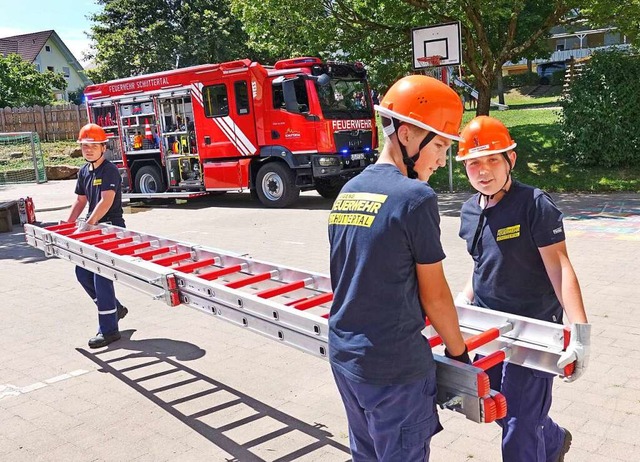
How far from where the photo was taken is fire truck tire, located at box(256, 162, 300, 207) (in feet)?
47.0

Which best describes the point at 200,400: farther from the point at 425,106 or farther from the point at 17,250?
the point at 17,250

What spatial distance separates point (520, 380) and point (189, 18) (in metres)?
33.9

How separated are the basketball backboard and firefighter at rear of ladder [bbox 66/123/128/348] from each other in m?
8.75

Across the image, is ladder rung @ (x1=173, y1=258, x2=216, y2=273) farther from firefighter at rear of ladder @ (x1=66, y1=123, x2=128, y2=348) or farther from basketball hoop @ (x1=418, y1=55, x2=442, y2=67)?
basketball hoop @ (x1=418, y1=55, x2=442, y2=67)

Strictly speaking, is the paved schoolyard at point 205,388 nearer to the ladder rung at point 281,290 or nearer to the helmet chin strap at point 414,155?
the ladder rung at point 281,290

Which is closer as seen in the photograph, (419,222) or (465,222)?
(419,222)

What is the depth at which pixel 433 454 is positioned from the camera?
3609mm

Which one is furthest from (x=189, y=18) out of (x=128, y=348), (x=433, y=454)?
(x=433, y=454)

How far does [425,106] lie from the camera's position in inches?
83.5

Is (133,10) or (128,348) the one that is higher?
(133,10)

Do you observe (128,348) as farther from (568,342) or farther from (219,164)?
(219,164)

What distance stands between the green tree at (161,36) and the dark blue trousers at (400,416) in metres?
32.3

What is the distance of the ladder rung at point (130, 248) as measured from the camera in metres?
4.70

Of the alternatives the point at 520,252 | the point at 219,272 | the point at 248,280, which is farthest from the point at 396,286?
the point at 219,272
